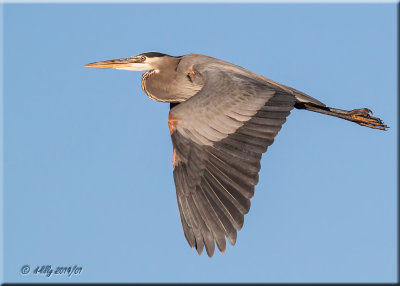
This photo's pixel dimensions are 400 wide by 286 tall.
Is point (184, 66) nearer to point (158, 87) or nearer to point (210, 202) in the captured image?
point (158, 87)

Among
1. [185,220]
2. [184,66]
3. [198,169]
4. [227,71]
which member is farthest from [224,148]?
[184,66]

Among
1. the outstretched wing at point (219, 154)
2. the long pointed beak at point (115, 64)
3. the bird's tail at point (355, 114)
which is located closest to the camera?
the outstretched wing at point (219, 154)

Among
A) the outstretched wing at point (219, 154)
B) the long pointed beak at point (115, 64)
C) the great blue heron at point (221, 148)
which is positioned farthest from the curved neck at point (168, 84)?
the outstretched wing at point (219, 154)

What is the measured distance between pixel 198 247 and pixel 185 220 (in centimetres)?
28

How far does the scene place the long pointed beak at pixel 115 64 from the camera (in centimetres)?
878

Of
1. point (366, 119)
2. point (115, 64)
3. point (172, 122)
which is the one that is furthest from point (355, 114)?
point (115, 64)

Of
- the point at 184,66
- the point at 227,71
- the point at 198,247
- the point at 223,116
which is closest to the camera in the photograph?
the point at 198,247

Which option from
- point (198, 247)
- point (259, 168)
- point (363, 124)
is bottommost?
point (198, 247)

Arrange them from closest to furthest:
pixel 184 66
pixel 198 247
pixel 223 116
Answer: pixel 198 247 → pixel 223 116 → pixel 184 66

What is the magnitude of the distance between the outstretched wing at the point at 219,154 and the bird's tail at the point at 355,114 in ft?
3.08

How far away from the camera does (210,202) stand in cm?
642

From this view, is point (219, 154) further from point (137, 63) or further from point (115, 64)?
point (115, 64)

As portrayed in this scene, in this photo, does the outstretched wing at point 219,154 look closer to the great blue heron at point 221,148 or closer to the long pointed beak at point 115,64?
the great blue heron at point 221,148

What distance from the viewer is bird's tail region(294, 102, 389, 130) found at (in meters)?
7.98
